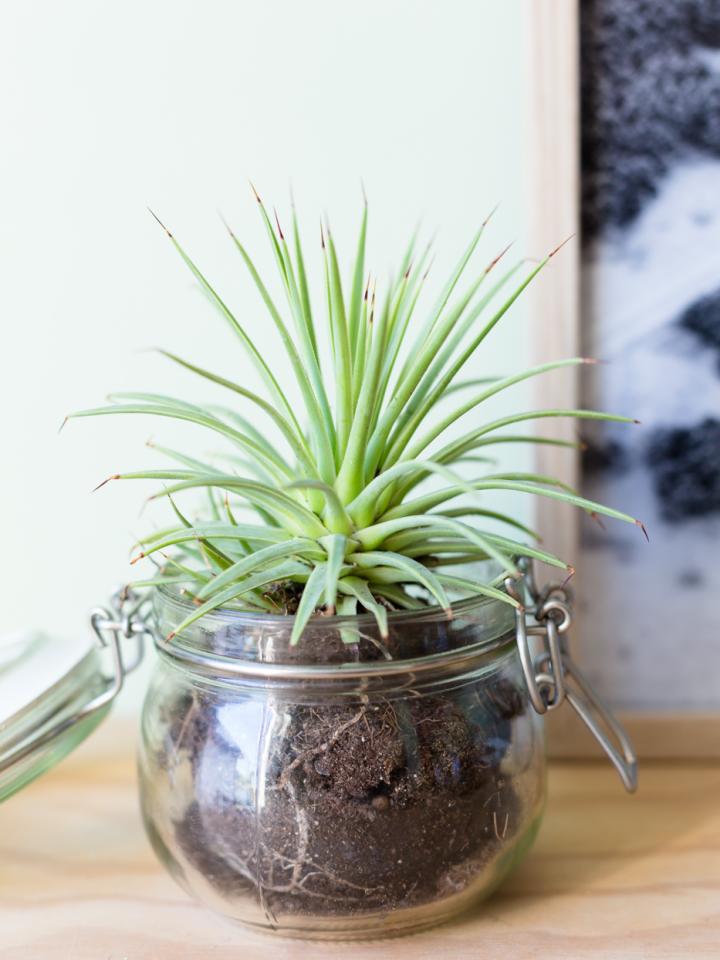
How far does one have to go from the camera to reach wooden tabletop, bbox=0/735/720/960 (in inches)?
21.3

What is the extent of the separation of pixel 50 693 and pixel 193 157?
393 millimetres

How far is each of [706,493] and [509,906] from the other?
13.4 inches

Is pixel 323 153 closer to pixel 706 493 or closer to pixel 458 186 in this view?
pixel 458 186

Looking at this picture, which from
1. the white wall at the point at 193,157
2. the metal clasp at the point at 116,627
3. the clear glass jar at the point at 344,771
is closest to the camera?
the clear glass jar at the point at 344,771

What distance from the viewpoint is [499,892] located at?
0.59m

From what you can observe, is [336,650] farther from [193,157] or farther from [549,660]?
[193,157]

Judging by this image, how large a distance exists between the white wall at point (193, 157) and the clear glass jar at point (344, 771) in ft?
0.90

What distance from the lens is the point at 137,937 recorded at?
21.9 inches

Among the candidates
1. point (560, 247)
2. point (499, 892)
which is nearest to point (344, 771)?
point (499, 892)

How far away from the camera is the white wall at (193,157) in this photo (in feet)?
2.36

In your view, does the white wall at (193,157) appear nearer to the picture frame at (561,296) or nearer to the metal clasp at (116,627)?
the picture frame at (561,296)

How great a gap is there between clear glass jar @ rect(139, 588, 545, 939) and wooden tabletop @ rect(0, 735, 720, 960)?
22 millimetres

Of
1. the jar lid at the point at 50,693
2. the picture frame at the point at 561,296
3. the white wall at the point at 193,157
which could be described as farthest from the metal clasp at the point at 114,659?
the picture frame at the point at 561,296

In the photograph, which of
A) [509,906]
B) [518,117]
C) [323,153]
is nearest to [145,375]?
[323,153]
